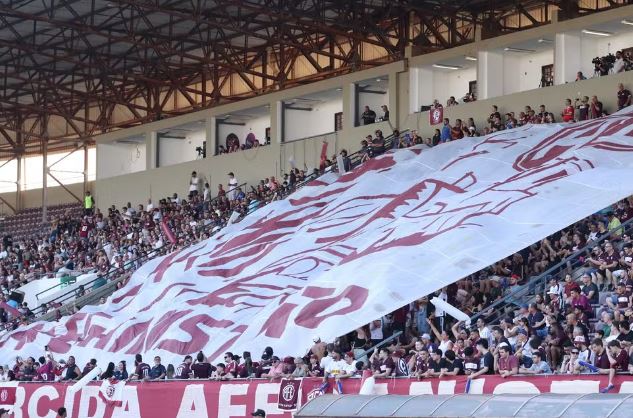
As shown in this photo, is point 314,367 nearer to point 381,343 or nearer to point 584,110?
point 381,343

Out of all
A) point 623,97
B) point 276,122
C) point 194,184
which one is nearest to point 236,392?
point 623,97

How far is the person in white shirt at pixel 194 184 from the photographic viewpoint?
43381mm

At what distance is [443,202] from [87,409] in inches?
325

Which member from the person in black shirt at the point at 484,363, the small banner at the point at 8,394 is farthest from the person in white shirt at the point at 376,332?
the small banner at the point at 8,394

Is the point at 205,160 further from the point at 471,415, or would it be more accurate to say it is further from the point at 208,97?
the point at 471,415

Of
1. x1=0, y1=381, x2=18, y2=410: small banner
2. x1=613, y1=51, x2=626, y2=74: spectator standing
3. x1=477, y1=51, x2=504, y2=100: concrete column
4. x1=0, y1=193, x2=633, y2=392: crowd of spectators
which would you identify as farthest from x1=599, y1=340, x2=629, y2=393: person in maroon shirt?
x1=477, y1=51, x2=504, y2=100: concrete column

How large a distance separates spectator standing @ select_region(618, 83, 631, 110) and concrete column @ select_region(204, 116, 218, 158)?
17.8 meters

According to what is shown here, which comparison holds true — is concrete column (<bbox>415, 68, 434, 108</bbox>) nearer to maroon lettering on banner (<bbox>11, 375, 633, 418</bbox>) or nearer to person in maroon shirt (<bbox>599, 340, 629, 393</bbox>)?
maroon lettering on banner (<bbox>11, 375, 633, 418</bbox>)

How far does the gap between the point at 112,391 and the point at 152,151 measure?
24.8m

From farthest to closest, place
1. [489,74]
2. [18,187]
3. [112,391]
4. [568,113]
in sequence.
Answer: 1. [18,187]
2. [489,74]
3. [568,113]
4. [112,391]

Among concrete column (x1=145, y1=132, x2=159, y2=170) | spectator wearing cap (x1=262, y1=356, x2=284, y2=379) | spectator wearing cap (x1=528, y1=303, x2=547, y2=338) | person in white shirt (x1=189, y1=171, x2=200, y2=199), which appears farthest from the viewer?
concrete column (x1=145, y1=132, x2=159, y2=170)

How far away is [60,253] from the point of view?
144 ft

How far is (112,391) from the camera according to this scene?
23.9m

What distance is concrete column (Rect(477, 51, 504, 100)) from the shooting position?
36.2 meters
